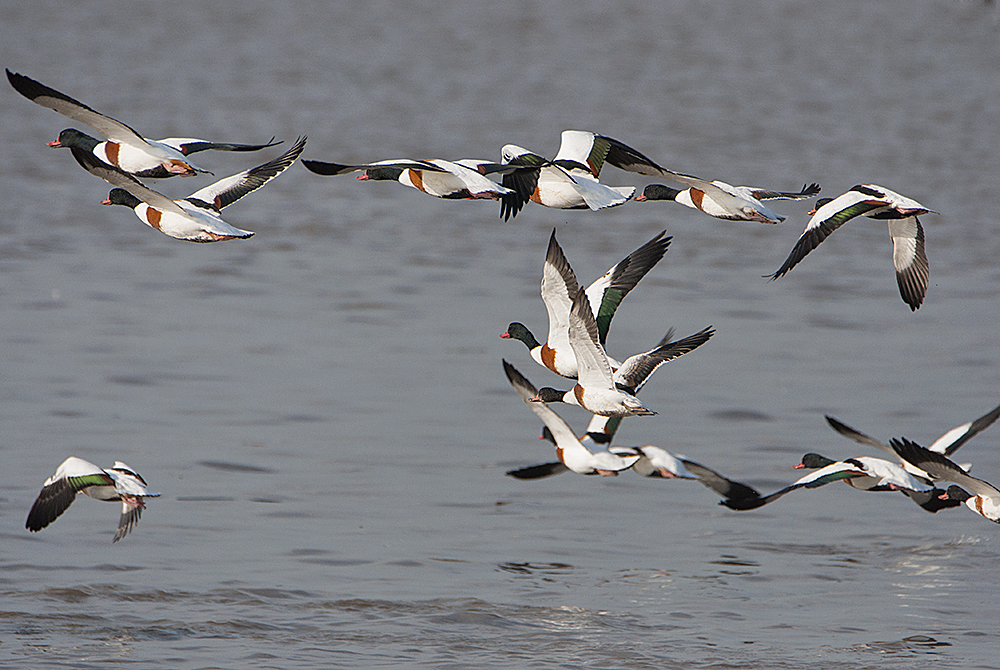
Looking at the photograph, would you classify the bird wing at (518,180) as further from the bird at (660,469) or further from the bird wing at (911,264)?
the bird wing at (911,264)

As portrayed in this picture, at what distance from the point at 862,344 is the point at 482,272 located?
4.99 m

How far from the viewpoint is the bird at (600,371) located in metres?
8.53

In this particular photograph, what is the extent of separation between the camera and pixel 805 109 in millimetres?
33031

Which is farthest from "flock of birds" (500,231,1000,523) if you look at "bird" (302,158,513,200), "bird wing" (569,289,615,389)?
"bird" (302,158,513,200)

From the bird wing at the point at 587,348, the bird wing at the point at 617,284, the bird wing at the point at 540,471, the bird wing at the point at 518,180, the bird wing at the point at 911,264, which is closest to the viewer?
the bird wing at the point at 587,348

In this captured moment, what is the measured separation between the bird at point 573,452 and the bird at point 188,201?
2.03 meters

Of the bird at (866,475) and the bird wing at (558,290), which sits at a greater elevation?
the bird wing at (558,290)

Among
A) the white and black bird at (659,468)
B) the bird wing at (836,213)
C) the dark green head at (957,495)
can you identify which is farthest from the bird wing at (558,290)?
the dark green head at (957,495)

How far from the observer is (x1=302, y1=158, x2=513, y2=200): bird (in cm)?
866

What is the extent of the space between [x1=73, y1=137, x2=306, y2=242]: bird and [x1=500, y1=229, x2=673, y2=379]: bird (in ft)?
5.50

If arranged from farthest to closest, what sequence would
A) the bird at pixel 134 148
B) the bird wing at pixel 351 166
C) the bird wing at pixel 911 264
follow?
the bird wing at pixel 911 264 < the bird at pixel 134 148 < the bird wing at pixel 351 166

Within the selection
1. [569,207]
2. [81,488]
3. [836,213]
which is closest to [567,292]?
[569,207]

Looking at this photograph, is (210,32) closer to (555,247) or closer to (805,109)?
(805,109)

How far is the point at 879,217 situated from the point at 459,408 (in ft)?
19.6
